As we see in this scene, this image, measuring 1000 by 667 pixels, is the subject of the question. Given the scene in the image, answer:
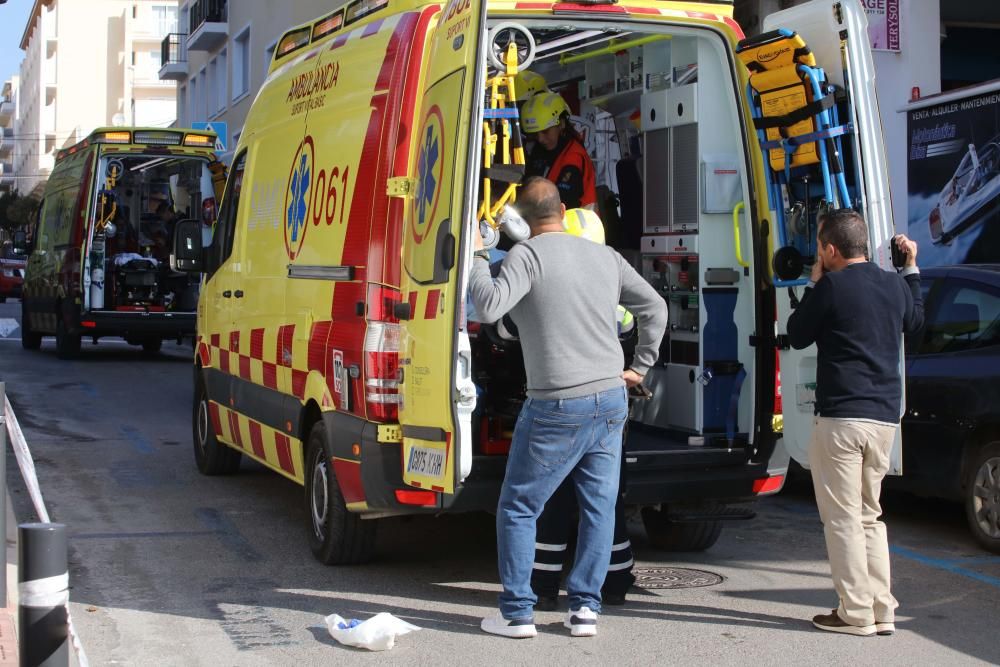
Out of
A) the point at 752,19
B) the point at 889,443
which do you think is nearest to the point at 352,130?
the point at 889,443

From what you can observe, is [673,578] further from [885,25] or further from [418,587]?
[885,25]

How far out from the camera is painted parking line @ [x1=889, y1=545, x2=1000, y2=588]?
6.75 meters

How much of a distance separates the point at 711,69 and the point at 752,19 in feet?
33.8

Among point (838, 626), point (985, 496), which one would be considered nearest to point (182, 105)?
point (985, 496)

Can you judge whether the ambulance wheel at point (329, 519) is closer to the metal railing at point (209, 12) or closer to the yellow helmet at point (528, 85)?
the yellow helmet at point (528, 85)

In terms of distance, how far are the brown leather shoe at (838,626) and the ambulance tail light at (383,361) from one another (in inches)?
78.4

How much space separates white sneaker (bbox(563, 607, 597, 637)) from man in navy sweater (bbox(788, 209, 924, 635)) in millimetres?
998

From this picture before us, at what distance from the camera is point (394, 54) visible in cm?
623

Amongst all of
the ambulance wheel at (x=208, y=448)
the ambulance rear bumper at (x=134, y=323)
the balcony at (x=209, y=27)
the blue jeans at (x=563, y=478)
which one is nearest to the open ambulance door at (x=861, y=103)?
the blue jeans at (x=563, y=478)

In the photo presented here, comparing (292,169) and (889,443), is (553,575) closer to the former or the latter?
(889,443)

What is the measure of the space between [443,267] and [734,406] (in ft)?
6.27

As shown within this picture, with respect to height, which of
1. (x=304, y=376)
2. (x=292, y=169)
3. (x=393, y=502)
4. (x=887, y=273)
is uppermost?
(x=292, y=169)

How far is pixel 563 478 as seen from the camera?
5.51 meters

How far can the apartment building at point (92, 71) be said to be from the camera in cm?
7400
